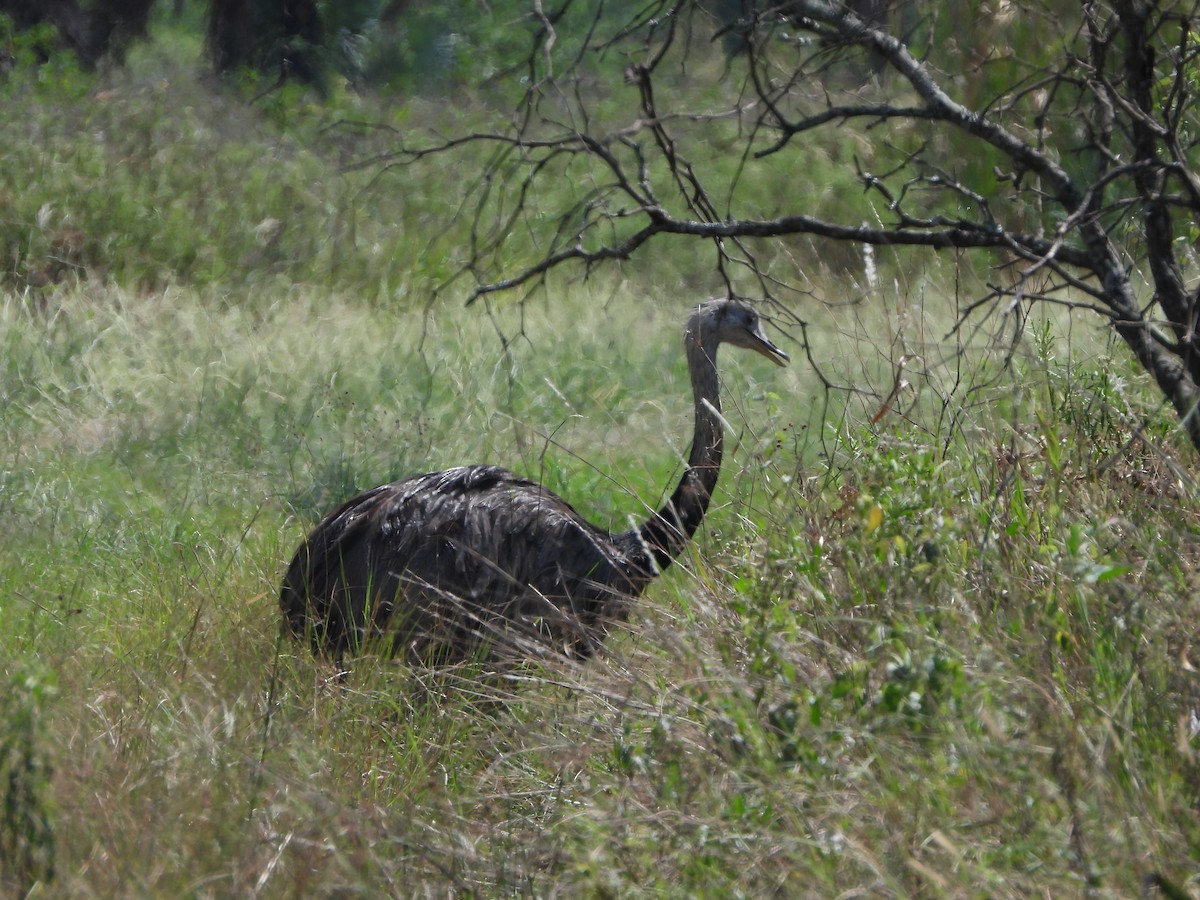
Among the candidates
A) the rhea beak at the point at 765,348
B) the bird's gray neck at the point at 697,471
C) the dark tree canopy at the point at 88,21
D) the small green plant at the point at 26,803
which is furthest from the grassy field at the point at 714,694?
the dark tree canopy at the point at 88,21

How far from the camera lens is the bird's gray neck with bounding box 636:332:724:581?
535 cm

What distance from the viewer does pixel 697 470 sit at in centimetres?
566

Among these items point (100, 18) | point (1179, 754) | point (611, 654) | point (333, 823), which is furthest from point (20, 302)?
point (100, 18)

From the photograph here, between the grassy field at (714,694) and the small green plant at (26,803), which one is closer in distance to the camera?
the grassy field at (714,694)

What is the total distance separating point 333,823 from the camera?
11.2ft

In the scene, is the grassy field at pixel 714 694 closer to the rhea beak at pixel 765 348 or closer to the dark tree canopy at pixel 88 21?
the rhea beak at pixel 765 348

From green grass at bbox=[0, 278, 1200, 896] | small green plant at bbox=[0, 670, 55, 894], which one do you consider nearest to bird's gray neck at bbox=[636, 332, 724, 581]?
green grass at bbox=[0, 278, 1200, 896]

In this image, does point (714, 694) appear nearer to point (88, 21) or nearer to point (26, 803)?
point (26, 803)

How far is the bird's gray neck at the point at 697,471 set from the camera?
5348mm

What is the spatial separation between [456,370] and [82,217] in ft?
18.1

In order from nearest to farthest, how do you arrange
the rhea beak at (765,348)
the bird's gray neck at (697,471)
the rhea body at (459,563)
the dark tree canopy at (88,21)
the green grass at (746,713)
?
the green grass at (746,713) < the rhea body at (459,563) < the bird's gray neck at (697,471) < the rhea beak at (765,348) < the dark tree canopy at (88,21)

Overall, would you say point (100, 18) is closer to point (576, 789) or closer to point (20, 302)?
point (20, 302)

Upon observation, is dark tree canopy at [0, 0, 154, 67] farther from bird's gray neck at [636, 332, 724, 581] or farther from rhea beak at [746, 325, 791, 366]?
bird's gray neck at [636, 332, 724, 581]

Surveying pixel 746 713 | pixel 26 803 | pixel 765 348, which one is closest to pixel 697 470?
pixel 765 348
